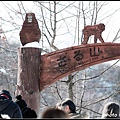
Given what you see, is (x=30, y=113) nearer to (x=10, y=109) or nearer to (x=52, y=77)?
(x=10, y=109)

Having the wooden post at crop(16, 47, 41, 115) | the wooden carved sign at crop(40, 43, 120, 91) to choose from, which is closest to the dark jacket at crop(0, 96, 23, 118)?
the wooden post at crop(16, 47, 41, 115)

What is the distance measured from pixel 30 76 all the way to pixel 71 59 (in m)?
0.62

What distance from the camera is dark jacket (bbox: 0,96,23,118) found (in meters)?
3.74

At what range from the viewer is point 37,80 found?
15.3ft

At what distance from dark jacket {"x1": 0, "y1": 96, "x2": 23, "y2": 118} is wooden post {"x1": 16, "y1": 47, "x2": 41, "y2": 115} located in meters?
0.71

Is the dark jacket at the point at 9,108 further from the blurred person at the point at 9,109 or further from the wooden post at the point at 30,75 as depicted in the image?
the wooden post at the point at 30,75

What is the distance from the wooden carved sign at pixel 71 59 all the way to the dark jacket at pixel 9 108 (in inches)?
35.8

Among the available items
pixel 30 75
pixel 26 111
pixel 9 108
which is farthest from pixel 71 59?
pixel 9 108

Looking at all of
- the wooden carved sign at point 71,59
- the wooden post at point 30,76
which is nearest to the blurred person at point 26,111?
the wooden post at point 30,76

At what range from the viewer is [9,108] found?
12.5ft

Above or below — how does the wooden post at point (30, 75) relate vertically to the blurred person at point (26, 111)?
above

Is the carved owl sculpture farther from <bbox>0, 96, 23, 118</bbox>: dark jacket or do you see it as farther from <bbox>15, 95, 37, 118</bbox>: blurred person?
<bbox>0, 96, 23, 118</bbox>: dark jacket

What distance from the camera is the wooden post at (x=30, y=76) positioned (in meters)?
4.61

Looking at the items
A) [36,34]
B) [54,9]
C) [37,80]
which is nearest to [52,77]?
[37,80]
